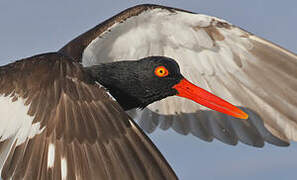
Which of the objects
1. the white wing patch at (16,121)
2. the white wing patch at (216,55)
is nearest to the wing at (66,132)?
the white wing patch at (16,121)

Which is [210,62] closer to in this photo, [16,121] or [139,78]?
[139,78]

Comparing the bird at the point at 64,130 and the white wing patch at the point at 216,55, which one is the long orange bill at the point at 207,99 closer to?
the white wing patch at the point at 216,55

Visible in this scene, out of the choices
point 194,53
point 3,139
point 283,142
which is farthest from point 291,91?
point 3,139

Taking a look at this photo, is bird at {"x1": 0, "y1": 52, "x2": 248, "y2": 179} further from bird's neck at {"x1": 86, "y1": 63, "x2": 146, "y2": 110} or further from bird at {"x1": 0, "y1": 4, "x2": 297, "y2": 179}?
bird's neck at {"x1": 86, "y1": 63, "x2": 146, "y2": 110}

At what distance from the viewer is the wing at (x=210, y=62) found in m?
10.3

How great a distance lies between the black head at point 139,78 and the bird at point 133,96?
17 mm

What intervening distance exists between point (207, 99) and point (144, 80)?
1.01 metres

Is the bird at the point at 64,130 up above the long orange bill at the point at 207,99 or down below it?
above

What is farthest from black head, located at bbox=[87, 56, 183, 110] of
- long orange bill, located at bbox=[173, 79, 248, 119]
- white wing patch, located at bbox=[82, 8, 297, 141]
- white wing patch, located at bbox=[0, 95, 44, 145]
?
white wing patch, located at bbox=[0, 95, 44, 145]

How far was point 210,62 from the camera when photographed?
10.9 m

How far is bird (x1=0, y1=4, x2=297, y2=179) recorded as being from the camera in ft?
21.2

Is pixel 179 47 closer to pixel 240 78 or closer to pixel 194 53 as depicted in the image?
pixel 194 53

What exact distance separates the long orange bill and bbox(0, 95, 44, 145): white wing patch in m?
2.82

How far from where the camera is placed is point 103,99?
6938 mm
